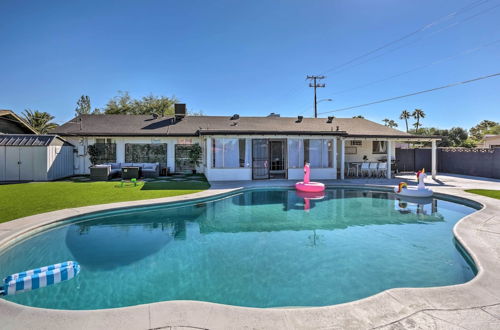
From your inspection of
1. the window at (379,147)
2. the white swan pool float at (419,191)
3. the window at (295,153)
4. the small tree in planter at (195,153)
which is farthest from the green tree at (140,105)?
the white swan pool float at (419,191)

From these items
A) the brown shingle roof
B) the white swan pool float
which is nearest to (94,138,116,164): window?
the brown shingle roof

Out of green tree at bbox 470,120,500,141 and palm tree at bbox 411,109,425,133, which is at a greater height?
palm tree at bbox 411,109,425,133

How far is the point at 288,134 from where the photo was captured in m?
14.7

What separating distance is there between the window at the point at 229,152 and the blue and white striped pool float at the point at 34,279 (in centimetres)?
1106

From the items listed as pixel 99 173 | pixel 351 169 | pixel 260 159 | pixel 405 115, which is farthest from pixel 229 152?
pixel 405 115

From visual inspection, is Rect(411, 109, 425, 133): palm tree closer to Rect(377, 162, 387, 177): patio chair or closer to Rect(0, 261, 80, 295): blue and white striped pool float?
Rect(377, 162, 387, 177): patio chair

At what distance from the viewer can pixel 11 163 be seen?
47.7 ft

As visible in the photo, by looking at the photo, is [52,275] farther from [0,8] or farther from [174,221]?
[0,8]

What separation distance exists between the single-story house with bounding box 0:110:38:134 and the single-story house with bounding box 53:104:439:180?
250cm

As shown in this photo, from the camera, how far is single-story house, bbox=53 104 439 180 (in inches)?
585

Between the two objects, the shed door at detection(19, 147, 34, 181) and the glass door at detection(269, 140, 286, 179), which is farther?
the glass door at detection(269, 140, 286, 179)

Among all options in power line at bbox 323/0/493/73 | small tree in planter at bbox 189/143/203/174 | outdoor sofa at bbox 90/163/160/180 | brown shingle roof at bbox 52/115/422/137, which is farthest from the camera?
small tree in planter at bbox 189/143/203/174

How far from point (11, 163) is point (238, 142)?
12.2m

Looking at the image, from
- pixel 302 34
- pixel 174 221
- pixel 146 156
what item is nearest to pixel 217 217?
pixel 174 221
